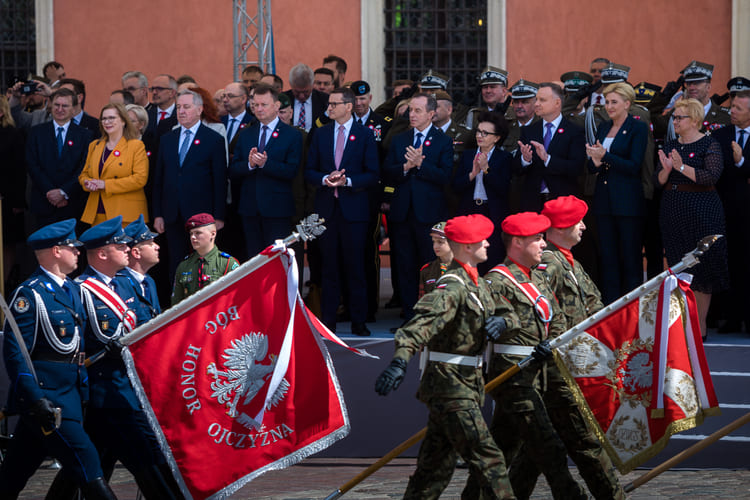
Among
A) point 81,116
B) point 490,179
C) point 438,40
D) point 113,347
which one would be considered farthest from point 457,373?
point 438,40

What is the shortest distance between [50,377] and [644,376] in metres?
3.41

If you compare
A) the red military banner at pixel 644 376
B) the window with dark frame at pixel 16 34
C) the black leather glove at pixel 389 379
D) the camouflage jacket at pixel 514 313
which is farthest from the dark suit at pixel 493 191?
the window with dark frame at pixel 16 34

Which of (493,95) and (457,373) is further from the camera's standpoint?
(493,95)

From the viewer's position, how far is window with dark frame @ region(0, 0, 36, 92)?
18.5 m

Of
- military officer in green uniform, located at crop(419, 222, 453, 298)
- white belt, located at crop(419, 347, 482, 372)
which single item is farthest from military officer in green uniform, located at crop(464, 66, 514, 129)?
white belt, located at crop(419, 347, 482, 372)

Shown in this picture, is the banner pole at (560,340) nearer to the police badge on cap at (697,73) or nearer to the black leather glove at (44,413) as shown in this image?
the black leather glove at (44,413)

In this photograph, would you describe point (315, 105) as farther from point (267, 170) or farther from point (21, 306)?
point (21, 306)

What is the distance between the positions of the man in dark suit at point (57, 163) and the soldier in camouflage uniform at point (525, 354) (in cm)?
525

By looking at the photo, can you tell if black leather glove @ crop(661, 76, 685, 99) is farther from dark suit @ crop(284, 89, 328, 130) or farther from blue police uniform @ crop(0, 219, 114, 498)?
blue police uniform @ crop(0, 219, 114, 498)

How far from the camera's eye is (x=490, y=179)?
10195mm

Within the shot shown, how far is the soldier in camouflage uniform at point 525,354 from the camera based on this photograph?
21.7 ft

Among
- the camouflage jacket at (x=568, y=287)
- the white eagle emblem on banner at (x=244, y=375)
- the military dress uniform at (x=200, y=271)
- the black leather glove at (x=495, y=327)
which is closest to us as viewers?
the black leather glove at (x=495, y=327)

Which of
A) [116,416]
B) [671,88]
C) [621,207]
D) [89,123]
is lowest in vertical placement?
[116,416]

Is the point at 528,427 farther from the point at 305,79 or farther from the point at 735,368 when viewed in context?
the point at 305,79
